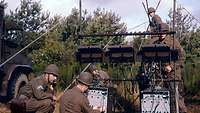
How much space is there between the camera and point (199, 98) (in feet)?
43.7

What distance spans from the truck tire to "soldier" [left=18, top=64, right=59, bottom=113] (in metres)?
4.58

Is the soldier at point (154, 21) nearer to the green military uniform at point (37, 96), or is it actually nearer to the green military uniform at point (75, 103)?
the green military uniform at point (37, 96)

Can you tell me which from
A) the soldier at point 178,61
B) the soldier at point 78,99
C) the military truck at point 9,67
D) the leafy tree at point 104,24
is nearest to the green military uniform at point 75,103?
the soldier at point 78,99

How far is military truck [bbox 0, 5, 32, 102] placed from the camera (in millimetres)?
12188

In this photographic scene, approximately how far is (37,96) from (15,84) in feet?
16.7

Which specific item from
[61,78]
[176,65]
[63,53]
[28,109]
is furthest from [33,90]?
[63,53]

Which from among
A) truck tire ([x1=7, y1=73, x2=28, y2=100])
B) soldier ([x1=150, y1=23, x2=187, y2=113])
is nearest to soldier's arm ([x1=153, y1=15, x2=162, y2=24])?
soldier ([x1=150, y1=23, x2=187, y2=113])

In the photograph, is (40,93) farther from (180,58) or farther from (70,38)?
(70,38)

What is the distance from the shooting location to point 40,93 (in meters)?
7.73

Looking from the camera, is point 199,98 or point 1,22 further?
point 199,98

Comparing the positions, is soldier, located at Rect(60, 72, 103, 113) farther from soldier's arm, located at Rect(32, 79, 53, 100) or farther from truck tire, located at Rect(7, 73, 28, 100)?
truck tire, located at Rect(7, 73, 28, 100)

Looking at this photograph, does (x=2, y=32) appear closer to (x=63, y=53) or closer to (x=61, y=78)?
(x=61, y=78)

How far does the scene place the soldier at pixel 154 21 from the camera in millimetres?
9852

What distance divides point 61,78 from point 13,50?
9.78 feet
